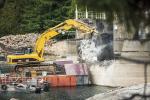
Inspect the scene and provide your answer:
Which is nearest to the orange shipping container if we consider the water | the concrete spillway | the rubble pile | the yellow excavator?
the water

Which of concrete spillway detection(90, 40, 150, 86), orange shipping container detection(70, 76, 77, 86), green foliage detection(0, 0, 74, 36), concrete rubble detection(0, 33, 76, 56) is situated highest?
green foliage detection(0, 0, 74, 36)

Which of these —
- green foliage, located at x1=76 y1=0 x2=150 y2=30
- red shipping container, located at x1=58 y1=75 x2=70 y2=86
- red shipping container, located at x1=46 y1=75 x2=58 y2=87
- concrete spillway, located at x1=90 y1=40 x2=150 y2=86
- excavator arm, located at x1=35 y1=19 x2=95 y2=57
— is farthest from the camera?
excavator arm, located at x1=35 y1=19 x2=95 y2=57

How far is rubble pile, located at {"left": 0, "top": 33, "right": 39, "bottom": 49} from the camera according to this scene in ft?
268

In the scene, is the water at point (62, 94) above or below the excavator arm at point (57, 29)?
below

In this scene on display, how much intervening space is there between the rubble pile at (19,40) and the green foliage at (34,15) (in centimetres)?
291

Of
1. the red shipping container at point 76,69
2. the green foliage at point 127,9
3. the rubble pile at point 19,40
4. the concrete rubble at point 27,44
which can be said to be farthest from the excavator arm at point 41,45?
the green foliage at point 127,9

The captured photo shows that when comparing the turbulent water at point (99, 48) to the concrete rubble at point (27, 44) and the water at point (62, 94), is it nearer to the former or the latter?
the water at point (62, 94)

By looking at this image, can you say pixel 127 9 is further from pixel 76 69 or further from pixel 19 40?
pixel 19 40

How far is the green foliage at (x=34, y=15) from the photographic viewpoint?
86750 millimetres

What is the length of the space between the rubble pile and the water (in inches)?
1238

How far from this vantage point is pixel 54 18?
8775 cm

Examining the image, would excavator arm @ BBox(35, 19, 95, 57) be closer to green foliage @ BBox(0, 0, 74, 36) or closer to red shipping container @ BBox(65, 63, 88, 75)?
red shipping container @ BBox(65, 63, 88, 75)

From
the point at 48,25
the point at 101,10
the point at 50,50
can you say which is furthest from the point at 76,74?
the point at 101,10

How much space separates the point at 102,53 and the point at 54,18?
32.7 metres
